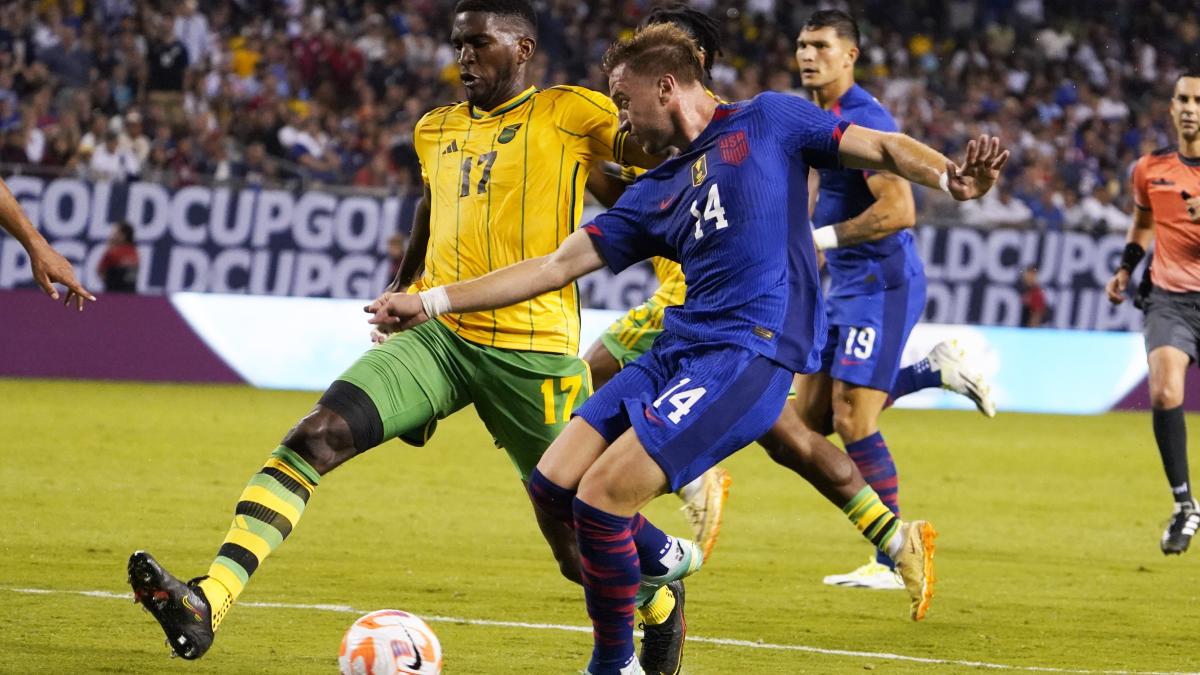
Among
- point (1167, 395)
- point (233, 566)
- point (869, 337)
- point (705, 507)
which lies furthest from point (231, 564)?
point (1167, 395)

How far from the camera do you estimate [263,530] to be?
18.4 ft

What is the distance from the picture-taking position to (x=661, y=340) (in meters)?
5.64

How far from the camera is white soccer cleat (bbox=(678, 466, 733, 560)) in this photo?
854 cm

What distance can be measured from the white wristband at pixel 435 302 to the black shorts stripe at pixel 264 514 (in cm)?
84

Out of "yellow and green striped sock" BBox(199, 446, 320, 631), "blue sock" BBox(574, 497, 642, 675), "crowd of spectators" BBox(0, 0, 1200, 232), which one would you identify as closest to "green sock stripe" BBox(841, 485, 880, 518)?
"blue sock" BBox(574, 497, 642, 675)

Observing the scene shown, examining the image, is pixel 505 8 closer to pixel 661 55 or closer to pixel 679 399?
pixel 661 55

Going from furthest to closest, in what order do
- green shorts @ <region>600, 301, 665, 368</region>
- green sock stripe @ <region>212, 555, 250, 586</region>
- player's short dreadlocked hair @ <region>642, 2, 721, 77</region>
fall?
green shorts @ <region>600, 301, 665, 368</region> → player's short dreadlocked hair @ <region>642, 2, 721, 77</region> → green sock stripe @ <region>212, 555, 250, 586</region>

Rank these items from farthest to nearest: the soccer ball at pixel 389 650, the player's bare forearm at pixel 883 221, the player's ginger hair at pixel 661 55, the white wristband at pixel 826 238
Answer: the player's bare forearm at pixel 883 221 → the white wristband at pixel 826 238 → the player's ginger hair at pixel 661 55 → the soccer ball at pixel 389 650

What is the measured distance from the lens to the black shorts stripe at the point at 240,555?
18.2 ft

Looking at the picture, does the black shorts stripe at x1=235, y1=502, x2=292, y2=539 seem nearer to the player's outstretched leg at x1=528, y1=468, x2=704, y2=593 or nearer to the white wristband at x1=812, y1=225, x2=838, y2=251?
the player's outstretched leg at x1=528, y1=468, x2=704, y2=593

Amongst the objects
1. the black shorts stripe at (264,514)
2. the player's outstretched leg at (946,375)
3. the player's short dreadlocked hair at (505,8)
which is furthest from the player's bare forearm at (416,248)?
the player's outstretched leg at (946,375)

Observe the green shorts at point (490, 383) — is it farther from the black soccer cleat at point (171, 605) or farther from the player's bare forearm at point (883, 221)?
the player's bare forearm at point (883, 221)

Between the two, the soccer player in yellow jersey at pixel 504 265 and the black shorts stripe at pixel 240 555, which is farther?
the soccer player in yellow jersey at pixel 504 265

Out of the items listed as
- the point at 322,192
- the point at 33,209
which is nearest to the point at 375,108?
the point at 322,192
